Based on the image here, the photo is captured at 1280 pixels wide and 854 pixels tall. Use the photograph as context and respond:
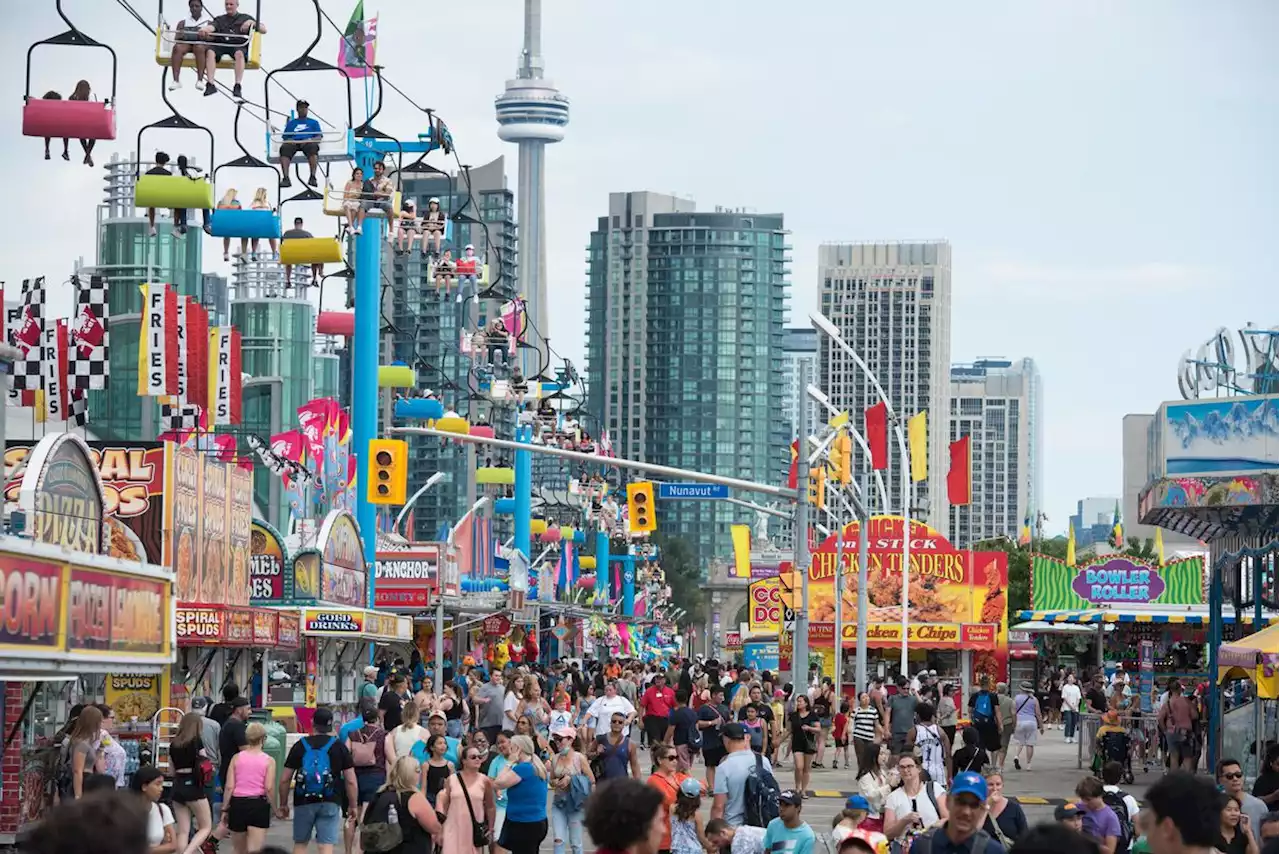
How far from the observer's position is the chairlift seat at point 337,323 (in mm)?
44906

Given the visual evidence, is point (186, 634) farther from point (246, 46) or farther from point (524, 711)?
point (246, 46)

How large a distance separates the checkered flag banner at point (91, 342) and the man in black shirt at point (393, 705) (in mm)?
12817

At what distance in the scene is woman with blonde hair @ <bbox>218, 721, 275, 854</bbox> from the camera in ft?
57.6

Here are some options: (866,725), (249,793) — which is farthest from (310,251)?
(249,793)

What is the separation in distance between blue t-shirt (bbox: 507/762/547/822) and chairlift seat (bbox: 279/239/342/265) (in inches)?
578

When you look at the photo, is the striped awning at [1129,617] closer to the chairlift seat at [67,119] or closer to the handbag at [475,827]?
the chairlift seat at [67,119]

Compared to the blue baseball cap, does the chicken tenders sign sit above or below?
below

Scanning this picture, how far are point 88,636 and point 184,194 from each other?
8.81 m

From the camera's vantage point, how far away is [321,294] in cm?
3688

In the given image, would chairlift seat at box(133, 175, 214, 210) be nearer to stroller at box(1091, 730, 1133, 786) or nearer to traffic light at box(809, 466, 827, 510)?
stroller at box(1091, 730, 1133, 786)

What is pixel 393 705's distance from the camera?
2381 cm

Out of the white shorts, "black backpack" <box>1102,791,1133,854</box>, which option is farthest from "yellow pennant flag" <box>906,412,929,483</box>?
"black backpack" <box>1102,791,1133,854</box>

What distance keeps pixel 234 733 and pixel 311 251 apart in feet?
39.3

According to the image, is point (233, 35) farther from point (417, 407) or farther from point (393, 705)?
point (417, 407)
